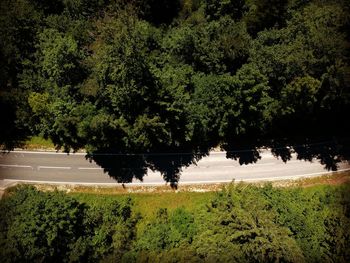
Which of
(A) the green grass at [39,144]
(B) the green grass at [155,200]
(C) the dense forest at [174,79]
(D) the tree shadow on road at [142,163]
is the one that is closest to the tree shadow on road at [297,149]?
(C) the dense forest at [174,79]

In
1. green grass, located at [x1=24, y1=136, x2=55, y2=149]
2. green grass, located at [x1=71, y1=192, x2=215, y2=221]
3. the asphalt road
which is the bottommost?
green grass, located at [x1=71, y1=192, x2=215, y2=221]

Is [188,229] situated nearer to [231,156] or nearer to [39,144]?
[231,156]

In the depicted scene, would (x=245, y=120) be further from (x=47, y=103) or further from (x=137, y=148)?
(x=47, y=103)

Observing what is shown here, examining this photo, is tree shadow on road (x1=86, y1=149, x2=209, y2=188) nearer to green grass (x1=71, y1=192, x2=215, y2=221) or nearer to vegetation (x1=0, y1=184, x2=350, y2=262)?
green grass (x1=71, y1=192, x2=215, y2=221)

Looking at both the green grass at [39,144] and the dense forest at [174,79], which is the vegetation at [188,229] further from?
the green grass at [39,144]

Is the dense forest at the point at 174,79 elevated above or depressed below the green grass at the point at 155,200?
above

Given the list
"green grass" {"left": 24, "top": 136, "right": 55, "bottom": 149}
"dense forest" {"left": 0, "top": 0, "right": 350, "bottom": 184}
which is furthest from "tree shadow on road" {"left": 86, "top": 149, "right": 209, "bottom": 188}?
"green grass" {"left": 24, "top": 136, "right": 55, "bottom": 149}

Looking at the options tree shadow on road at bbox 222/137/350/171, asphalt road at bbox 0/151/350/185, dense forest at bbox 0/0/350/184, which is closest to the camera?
dense forest at bbox 0/0/350/184
